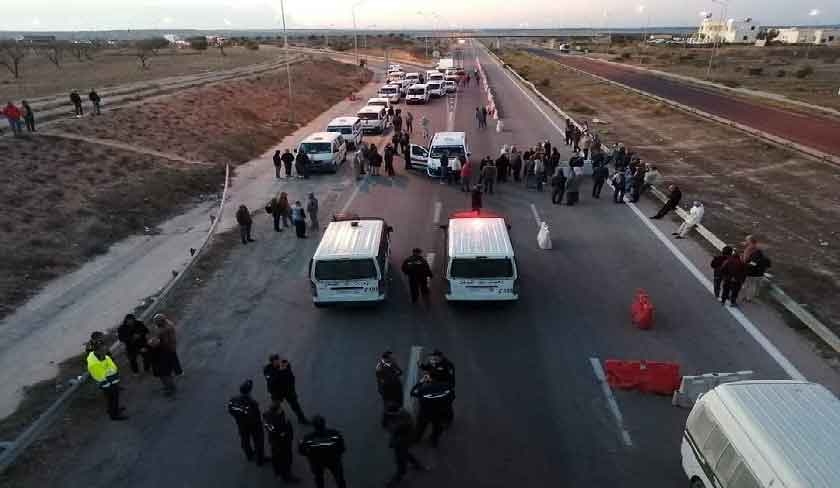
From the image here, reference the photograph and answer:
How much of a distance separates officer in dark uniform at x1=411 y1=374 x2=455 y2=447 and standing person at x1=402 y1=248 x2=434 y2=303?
4.23 m

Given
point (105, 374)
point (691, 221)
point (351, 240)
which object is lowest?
point (691, 221)

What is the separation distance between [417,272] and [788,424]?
760cm

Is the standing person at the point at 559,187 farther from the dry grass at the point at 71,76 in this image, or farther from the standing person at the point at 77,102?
the dry grass at the point at 71,76

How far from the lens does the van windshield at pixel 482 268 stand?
11914 millimetres

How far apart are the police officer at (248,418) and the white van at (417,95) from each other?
4355 centimetres

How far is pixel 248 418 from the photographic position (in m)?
7.89

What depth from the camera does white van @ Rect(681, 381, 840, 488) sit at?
5.70m

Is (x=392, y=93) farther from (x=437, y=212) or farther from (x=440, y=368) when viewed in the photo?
(x=440, y=368)

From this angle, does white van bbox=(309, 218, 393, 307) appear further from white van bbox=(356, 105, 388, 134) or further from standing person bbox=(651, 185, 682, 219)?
white van bbox=(356, 105, 388, 134)

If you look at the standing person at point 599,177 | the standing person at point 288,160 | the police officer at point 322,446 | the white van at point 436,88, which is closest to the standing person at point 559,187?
the standing person at point 599,177

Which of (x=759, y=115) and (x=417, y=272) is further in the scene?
(x=759, y=115)

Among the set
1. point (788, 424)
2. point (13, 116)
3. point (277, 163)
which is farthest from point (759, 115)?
point (13, 116)

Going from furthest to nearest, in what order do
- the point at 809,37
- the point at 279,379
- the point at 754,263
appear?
the point at 809,37 → the point at 754,263 → the point at 279,379

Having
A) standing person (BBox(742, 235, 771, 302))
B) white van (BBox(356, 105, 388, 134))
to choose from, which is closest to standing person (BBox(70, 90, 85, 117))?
white van (BBox(356, 105, 388, 134))
